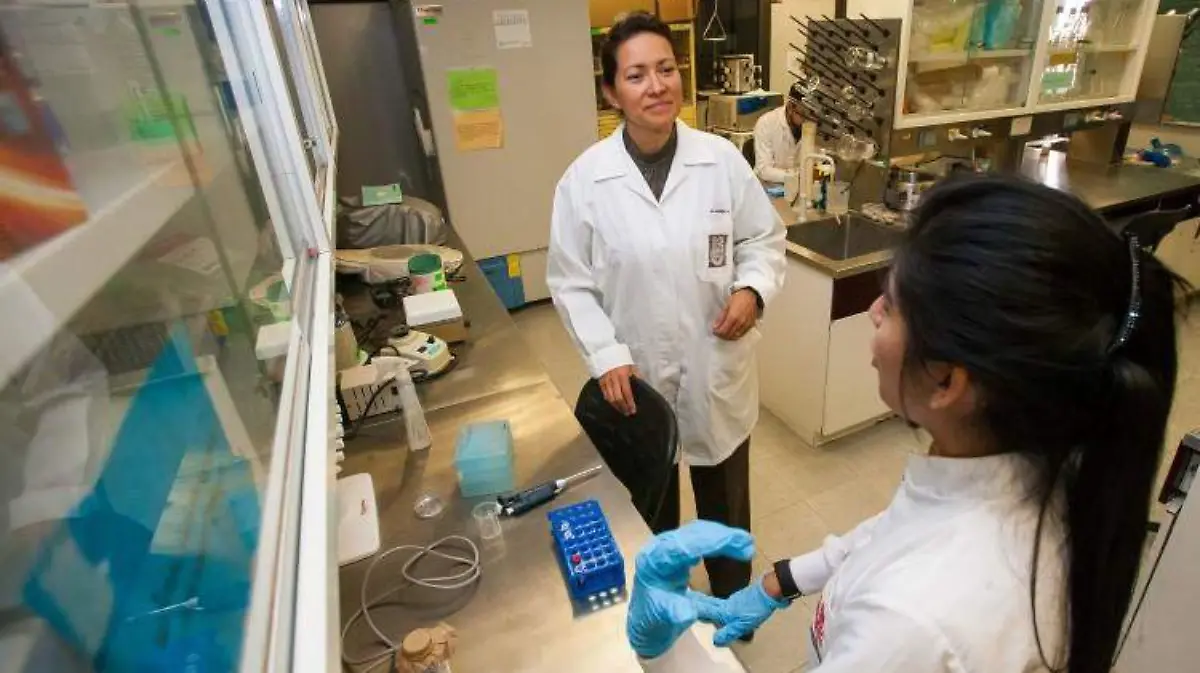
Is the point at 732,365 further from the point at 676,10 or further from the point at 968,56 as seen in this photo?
the point at 676,10

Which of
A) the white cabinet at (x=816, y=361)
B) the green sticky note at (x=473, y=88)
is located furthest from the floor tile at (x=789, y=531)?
the green sticky note at (x=473, y=88)

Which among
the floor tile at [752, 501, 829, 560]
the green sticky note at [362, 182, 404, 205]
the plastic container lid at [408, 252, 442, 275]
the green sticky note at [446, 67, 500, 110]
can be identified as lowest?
the floor tile at [752, 501, 829, 560]

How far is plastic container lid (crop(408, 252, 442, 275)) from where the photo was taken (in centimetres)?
204

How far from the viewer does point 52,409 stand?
35 centimetres

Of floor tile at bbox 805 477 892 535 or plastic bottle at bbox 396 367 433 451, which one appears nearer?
plastic bottle at bbox 396 367 433 451

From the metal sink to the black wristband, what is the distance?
1.76m

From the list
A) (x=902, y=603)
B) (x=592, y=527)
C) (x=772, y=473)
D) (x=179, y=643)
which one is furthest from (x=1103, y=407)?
(x=772, y=473)

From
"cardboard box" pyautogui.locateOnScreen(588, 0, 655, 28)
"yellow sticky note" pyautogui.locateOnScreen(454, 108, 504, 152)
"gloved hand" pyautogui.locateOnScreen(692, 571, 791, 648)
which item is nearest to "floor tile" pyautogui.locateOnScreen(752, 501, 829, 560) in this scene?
"gloved hand" pyautogui.locateOnScreen(692, 571, 791, 648)

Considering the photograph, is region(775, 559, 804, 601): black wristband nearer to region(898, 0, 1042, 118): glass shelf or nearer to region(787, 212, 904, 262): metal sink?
region(787, 212, 904, 262): metal sink

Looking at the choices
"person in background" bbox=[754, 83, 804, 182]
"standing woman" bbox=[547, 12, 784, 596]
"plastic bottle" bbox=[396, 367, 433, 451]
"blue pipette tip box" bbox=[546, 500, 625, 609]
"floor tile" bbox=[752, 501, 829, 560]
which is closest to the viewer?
"blue pipette tip box" bbox=[546, 500, 625, 609]

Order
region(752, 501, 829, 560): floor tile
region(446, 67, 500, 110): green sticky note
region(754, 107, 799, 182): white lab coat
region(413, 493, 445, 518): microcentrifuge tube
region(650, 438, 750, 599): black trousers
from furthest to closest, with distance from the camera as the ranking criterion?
region(754, 107, 799, 182): white lab coat, region(446, 67, 500, 110): green sticky note, region(752, 501, 829, 560): floor tile, region(650, 438, 750, 599): black trousers, region(413, 493, 445, 518): microcentrifuge tube

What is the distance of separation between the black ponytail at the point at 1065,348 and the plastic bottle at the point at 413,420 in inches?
41.2

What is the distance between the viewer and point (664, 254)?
147 cm

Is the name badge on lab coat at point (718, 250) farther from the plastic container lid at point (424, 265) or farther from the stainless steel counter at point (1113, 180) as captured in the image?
the stainless steel counter at point (1113, 180)
